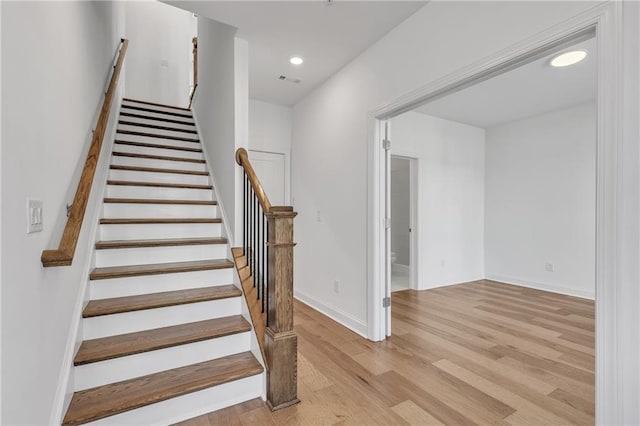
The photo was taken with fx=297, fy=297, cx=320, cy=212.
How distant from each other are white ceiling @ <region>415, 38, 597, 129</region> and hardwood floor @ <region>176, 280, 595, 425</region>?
104 inches

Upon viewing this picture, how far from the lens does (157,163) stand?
3385 mm

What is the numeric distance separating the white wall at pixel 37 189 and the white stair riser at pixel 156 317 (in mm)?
215

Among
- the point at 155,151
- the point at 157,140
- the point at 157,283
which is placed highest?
the point at 157,140

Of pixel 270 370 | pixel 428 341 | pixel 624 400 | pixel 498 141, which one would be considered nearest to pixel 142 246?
pixel 270 370

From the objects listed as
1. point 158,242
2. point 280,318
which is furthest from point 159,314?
point 280,318

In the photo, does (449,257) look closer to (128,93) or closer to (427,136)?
(427,136)

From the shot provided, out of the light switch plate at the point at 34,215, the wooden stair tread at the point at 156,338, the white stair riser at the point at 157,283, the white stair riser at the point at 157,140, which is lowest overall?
the wooden stair tread at the point at 156,338

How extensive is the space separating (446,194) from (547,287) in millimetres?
2014

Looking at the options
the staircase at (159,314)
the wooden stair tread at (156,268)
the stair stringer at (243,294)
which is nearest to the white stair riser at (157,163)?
the staircase at (159,314)

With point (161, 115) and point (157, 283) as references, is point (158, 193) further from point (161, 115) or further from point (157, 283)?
point (161, 115)

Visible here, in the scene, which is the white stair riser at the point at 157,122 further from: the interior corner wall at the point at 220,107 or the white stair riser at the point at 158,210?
the white stair riser at the point at 158,210

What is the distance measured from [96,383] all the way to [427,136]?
4.73 metres

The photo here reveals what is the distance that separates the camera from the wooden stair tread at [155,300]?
187 centimetres

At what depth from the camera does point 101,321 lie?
1854mm
